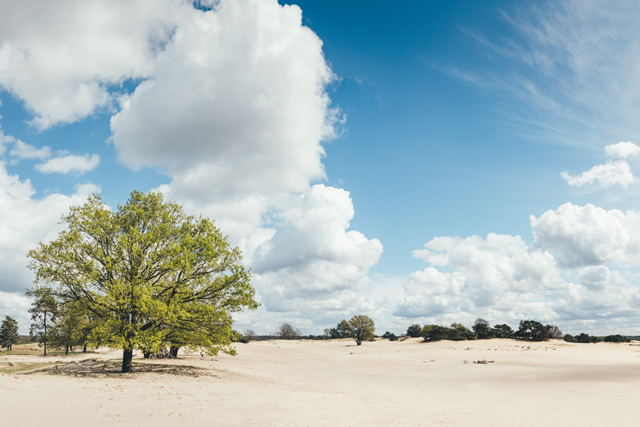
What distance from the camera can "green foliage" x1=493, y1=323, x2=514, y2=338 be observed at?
7002 centimetres

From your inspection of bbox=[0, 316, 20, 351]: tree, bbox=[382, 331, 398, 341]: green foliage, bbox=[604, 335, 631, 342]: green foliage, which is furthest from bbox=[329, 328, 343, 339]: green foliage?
bbox=[0, 316, 20, 351]: tree

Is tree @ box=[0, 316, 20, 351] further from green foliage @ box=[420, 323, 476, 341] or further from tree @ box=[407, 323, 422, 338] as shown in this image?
tree @ box=[407, 323, 422, 338]

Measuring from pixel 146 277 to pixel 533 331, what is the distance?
67.4 metres

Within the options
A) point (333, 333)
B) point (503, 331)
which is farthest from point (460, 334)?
point (333, 333)

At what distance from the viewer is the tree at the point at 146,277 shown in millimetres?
18672

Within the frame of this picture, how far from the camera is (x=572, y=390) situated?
62.8 ft

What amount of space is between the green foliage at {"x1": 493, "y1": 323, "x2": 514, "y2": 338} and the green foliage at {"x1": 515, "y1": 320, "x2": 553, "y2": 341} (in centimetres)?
417

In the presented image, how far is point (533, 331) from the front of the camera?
64.1 metres

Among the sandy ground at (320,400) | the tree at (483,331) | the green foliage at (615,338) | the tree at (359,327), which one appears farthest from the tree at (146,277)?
the green foliage at (615,338)

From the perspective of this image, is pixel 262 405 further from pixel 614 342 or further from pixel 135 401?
pixel 614 342

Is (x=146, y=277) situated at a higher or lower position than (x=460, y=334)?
higher

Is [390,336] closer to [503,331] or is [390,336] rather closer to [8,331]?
[503,331]

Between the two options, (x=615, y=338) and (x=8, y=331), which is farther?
(x=8, y=331)

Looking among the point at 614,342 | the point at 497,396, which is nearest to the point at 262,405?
the point at 497,396
